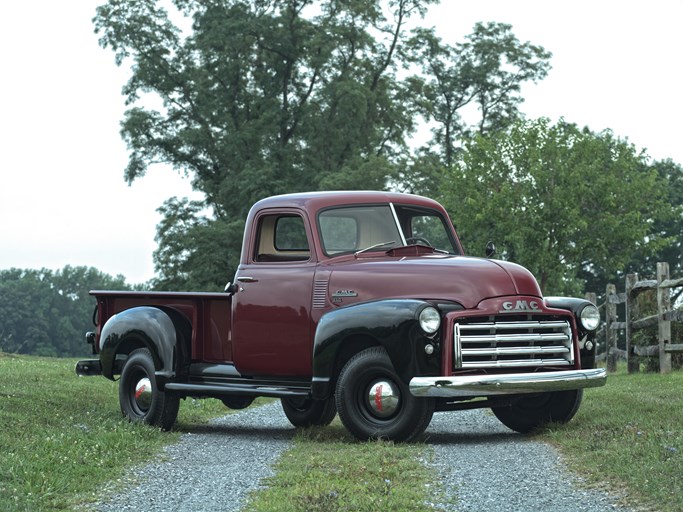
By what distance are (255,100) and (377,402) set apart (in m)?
34.8

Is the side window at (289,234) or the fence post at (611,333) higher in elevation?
the side window at (289,234)

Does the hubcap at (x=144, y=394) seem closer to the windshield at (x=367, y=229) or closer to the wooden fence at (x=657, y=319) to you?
the windshield at (x=367, y=229)

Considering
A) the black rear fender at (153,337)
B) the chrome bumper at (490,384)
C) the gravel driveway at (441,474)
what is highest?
the black rear fender at (153,337)

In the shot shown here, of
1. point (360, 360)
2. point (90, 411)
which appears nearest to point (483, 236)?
point (90, 411)

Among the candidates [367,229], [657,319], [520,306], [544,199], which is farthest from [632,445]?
[544,199]

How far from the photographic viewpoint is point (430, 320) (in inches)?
401

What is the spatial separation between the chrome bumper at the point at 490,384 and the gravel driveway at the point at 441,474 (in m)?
0.52

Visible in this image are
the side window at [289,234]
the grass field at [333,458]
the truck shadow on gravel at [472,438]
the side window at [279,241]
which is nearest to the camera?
the grass field at [333,458]

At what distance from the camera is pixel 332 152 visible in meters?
44.3

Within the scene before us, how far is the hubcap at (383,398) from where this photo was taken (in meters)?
10.5

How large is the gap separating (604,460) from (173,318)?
560cm

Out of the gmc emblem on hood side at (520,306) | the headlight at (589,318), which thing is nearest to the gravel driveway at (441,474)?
the gmc emblem on hood side at (520,306)

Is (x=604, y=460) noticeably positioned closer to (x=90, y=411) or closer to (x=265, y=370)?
(x=265, y=370)

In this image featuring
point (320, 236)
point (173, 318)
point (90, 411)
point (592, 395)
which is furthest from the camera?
point (592, 395)
